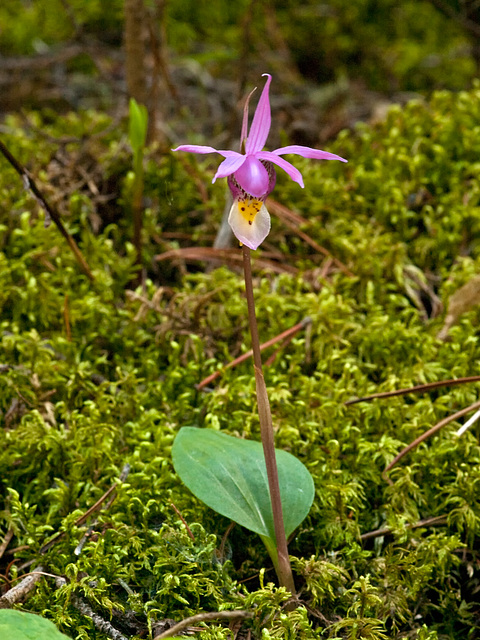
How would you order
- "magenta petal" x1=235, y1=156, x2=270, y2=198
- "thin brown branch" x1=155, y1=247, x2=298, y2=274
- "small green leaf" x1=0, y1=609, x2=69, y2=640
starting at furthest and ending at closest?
1. "thin brown branch" x1=155, y1=247, x2=298, y2=274
2. "magenta petal" x1=235, y1=156, x2=270, y2=198
3. "small green leaf" x1=0, y1=609, x2=69, y2=640

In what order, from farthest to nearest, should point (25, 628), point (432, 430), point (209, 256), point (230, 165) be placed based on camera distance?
point (209, 256), point (432, 430), point (230, 165), point (25, 628)

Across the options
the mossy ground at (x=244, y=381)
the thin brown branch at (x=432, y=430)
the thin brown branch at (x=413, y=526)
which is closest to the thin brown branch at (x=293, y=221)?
the mossy ground at (x=244, y=381)

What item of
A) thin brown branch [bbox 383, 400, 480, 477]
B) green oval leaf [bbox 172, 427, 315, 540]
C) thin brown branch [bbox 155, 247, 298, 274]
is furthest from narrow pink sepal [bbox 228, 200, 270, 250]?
thin brown branch [bbox 155, 247, 298, 274]

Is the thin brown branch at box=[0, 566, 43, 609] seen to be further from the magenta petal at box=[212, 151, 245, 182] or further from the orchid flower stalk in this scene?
the magenta petal at box=[212, 151, 245, 182]

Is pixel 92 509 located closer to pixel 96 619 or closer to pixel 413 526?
pixel 96 619

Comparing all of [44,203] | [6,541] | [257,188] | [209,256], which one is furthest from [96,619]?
[209,256]

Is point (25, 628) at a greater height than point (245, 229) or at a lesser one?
lesser

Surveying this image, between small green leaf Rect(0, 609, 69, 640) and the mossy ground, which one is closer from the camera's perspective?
small green leaf Rect(0, 609, 69, 640)

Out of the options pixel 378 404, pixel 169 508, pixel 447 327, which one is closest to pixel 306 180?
pixel 447 327
